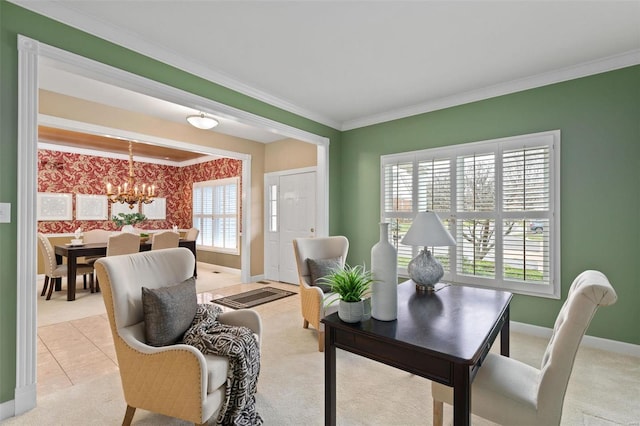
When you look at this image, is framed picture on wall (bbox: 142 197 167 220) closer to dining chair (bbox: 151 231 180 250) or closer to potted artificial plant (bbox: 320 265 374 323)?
dining chair (bbox: 151 231 180 250)

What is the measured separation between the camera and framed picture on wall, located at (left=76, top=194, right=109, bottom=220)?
6.45 meters

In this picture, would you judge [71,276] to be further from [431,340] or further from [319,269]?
[431,340]

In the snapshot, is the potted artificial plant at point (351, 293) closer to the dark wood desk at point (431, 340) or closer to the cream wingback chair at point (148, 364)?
the dark wood desk at point (431, 340)

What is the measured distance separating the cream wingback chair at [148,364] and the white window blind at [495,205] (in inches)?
119

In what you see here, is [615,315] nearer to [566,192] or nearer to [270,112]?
[566,192]

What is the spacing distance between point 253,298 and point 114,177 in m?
4.81

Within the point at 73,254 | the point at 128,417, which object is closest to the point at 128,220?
the point at 73,254

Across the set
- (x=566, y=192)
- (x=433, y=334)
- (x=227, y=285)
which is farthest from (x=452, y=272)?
(x=227, y=285)

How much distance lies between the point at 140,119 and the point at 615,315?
5.94 metres

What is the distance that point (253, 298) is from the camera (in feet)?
15.0

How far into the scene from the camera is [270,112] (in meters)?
3.73

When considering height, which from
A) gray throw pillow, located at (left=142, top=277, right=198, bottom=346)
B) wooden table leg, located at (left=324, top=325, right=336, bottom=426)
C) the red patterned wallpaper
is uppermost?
the red patterned wallpaper

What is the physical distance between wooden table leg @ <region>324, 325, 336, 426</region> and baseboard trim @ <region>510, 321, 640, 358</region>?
8.90ft

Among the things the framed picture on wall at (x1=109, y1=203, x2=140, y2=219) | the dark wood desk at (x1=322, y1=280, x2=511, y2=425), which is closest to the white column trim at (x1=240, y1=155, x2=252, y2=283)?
the framed picture on wall at (x1=109, y1=203, x2=140, y2=219)
